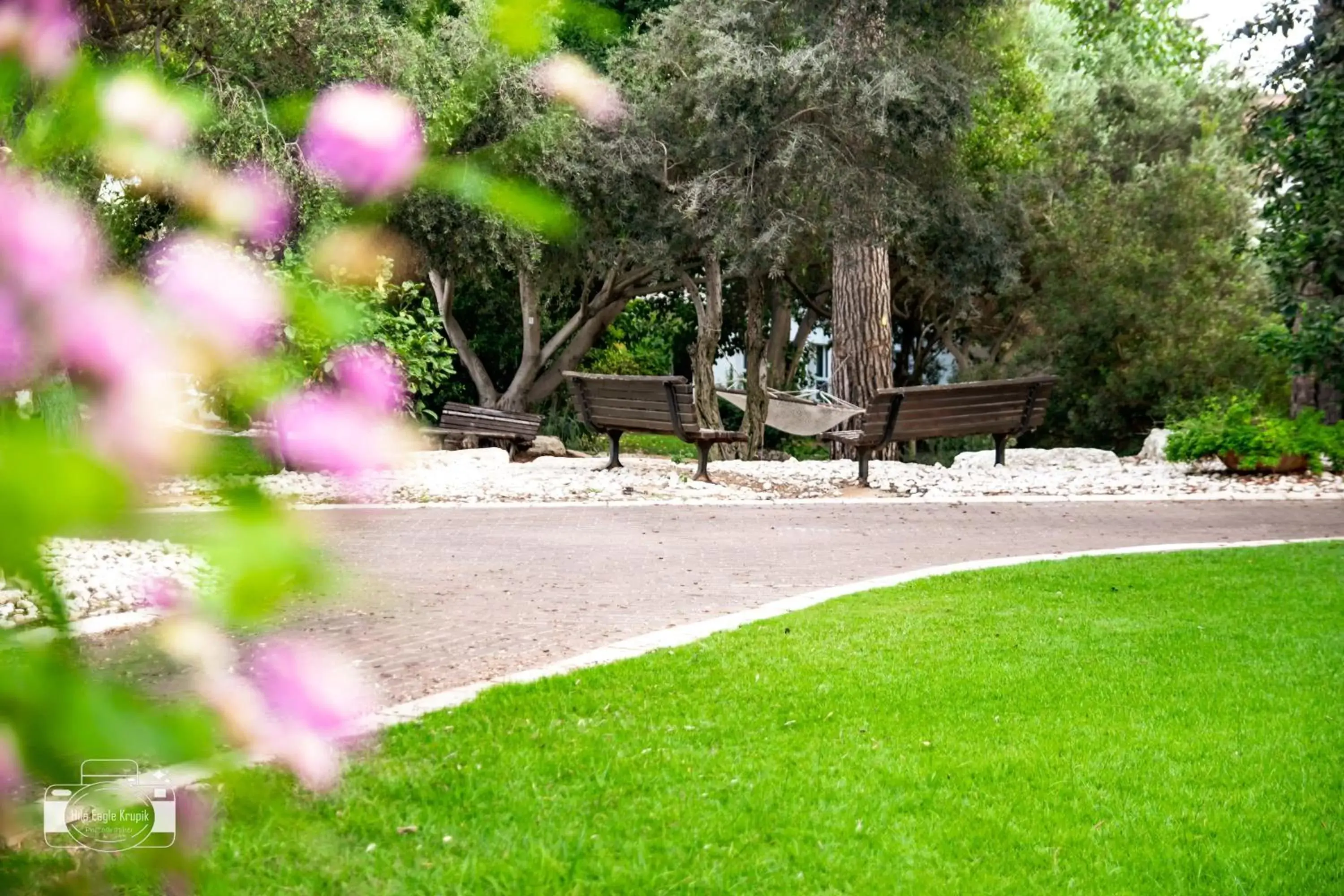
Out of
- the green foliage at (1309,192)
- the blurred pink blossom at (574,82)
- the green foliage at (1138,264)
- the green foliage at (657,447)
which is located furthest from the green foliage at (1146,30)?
the blurred pink blossom at (574,82)

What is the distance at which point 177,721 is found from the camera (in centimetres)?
57

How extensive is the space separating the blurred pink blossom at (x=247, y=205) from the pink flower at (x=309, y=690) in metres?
0.24

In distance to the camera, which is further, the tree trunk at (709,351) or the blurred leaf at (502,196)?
the tree trunk at (709,351)

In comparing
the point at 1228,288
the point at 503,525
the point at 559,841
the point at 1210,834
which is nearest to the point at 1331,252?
the point at 1228,288

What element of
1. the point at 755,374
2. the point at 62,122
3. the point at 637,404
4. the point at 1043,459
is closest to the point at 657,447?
the point at 755,374

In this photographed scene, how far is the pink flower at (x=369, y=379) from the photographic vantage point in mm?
701

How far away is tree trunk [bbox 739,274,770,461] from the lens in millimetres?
18297

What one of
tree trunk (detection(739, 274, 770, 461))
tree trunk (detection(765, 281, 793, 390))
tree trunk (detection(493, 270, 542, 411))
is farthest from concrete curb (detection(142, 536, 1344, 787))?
tree trunk (detection(765, 281, 793, 390))

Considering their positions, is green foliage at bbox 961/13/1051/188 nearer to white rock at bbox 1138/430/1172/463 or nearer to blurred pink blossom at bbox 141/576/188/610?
white rock at bbox 1138/430/1172/463

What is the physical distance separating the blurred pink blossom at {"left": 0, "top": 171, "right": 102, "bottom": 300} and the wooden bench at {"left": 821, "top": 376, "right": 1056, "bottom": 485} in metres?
14.0

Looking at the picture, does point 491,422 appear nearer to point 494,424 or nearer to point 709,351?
point 494,424

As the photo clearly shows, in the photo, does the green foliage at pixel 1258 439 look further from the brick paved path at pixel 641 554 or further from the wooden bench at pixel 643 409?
the wooden bench at pixel 643 409

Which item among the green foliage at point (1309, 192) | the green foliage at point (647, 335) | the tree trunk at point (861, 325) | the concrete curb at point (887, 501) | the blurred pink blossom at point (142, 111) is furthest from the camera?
the green foliage at point (647, 335)

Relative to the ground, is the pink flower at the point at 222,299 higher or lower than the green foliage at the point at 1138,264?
lower
